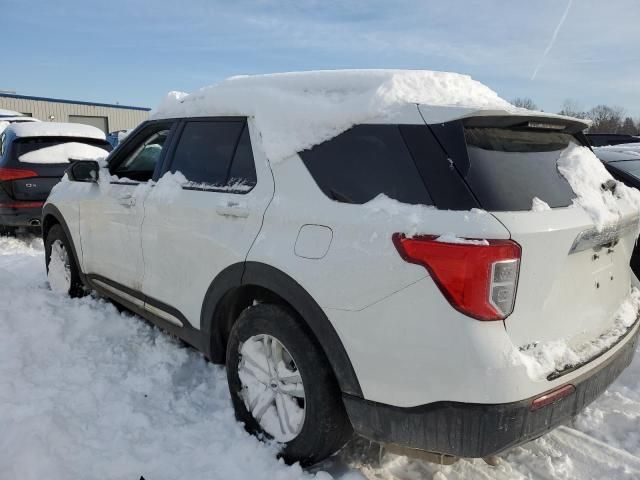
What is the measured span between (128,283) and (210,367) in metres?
0.88

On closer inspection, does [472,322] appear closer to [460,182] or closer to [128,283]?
[460,182]

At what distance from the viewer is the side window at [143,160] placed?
378 centimetres

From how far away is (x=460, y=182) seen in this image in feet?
6.48

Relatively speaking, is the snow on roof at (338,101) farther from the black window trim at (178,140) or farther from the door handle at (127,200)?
the door handle at (127,200)

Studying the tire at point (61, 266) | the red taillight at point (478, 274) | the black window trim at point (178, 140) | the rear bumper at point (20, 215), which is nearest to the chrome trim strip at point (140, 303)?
the tire at point (61, 266)

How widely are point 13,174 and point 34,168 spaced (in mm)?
278

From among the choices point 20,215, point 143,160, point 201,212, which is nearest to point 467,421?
point 201,212

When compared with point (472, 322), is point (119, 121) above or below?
above

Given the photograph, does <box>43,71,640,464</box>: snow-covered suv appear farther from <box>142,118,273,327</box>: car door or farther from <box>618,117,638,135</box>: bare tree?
<box>618,117,638,135</box>: bare tree

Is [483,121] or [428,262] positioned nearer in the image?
[428,262]

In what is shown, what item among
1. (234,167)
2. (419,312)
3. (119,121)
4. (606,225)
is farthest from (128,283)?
(119,121)

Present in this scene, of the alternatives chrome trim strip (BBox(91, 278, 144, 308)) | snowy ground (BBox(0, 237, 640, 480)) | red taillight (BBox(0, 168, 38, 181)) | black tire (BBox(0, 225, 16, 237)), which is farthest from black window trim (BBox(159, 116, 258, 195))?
black tire (BBox(0, 225, 16, 237))

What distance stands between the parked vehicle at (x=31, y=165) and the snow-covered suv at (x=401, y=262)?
17.1ft

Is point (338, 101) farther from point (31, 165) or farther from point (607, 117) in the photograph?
point (607, 117)
